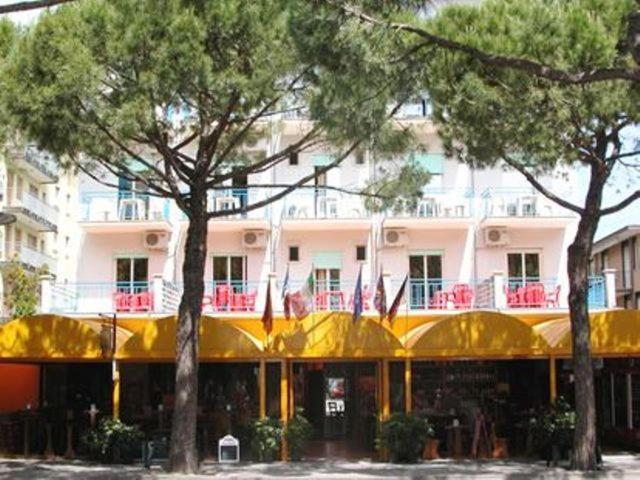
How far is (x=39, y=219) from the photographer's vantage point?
52.5 metres

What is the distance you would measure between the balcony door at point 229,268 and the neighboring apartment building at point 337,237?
0.03 metres

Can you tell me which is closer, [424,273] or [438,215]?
[438,215]

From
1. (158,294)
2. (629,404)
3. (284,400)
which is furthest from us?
(158,294)

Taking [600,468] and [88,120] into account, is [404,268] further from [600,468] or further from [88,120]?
[88,120]

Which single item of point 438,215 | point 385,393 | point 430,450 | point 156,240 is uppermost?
point 438,215

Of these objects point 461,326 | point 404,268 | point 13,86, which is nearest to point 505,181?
point 404,268

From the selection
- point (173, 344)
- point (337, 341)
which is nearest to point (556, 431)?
point (337, 341)

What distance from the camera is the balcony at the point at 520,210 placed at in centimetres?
2984

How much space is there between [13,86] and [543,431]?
13230 mm

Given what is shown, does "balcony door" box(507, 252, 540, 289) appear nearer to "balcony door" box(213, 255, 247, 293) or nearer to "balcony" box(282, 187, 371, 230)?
"balcony" box(282, 187, 371, 230)

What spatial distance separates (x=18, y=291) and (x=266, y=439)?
26595 millimetres

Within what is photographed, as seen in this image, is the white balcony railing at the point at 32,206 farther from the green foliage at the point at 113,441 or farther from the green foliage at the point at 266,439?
the green foliage at the point at 266,439

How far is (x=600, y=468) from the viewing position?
758 inches

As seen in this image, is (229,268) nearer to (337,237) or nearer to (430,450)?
(337,237)
